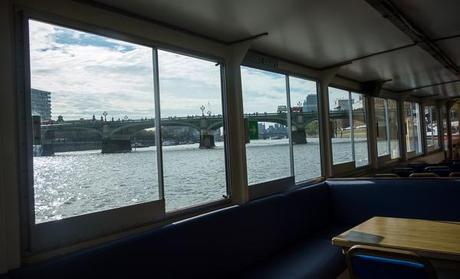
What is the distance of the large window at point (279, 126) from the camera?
13.8 feet

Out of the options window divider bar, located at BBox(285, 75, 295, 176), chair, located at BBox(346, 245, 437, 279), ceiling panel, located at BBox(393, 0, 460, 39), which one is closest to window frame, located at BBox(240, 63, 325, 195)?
window divider bar, located at BBox(285, 75, 295, 176)

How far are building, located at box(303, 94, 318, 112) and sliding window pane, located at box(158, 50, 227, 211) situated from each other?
2133 mm

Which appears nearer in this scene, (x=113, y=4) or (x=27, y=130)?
(x=27, y=130)

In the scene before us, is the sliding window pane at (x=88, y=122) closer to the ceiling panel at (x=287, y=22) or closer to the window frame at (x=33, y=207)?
the window frame at (x=33, y=207)

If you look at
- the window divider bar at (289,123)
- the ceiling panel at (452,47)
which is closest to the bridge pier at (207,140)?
the window divider bar at (289,123)

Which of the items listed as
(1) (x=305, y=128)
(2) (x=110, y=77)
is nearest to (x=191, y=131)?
(2) (x=110, y=77)

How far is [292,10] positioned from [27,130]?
7.37 feet

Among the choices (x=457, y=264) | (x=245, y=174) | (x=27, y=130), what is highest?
(x=27, y=130)

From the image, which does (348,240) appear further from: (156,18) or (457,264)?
(156,18)

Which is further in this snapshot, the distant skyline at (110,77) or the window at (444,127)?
the window at (444,127)

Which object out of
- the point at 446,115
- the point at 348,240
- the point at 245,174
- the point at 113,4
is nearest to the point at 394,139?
the point at 446,115

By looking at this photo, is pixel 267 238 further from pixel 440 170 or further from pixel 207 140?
pixel 440 170

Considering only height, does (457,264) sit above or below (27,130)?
below

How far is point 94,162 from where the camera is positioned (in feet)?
8.64
